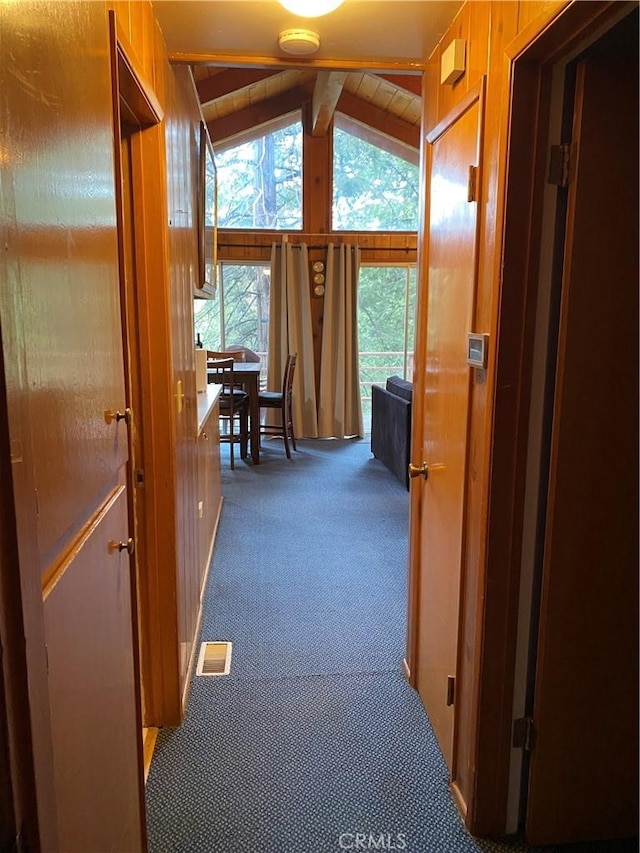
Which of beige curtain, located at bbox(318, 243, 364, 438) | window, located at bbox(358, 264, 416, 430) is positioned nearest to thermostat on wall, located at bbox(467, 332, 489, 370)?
beige curtain, located at bbox(318, 243, 364, 438)

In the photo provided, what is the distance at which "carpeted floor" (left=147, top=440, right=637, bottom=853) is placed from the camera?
172 centimetres

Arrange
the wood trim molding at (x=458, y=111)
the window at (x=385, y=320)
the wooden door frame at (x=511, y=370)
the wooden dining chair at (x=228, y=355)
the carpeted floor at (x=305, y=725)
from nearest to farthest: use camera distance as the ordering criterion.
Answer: the wooden door frame at (x=511, y=370), the wood trim molding at (x=458, y=111), the carpeted floor at (x=305, y=725), the wooden dining chair at (x=228, y=355), the window at (x=385, y=320)

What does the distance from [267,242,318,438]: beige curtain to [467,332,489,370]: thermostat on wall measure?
551 centimetres

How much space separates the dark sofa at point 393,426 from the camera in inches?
195

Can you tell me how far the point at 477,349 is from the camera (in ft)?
5.33

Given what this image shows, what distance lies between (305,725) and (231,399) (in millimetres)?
3563

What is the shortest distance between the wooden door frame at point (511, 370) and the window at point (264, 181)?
6053 millimetres

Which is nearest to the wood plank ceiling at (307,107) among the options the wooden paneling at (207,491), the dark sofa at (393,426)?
the dark sofa at (393,426)

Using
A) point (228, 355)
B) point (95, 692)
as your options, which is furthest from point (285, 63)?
point (228, 355)

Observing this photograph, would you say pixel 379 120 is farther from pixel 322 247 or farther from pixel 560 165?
pixel 560 165

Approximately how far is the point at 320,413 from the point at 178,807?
5.61 meters

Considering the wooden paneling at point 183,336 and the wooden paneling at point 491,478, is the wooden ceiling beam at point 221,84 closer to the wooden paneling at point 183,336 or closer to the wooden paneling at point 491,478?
the wooden paneling at point 183,336

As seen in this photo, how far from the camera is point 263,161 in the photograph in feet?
23.2

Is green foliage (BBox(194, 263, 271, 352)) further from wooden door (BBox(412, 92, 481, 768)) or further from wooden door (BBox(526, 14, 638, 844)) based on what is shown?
wooden door (BBox(526, 14, 638, 844))
